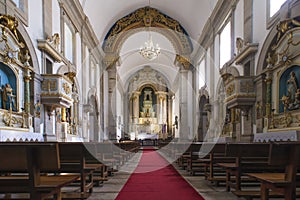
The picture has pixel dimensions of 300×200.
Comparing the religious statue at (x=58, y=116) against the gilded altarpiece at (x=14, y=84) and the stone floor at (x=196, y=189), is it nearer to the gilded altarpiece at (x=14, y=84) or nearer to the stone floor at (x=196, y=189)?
the gilded altarpiece at (x=14, y=84)

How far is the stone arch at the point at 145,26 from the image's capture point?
1723 cm

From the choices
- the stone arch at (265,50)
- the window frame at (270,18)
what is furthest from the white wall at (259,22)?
the stone arch at (265,50)

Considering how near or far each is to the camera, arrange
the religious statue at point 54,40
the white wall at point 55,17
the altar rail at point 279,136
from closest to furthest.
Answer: the altar rail at point 279,136 < the religious statue at point 54,40 < the white wall at point 55,17

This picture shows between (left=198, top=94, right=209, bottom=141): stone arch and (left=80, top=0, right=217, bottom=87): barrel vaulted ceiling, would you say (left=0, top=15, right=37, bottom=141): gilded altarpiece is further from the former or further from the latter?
(left=198, top=94, right=209, bottom=141): stone arch

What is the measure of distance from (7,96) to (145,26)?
1220 centimetres

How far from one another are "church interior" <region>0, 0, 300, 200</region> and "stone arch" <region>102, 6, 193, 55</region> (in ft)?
0.20

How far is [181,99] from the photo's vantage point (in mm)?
18172

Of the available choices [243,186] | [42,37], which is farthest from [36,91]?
[243,186]

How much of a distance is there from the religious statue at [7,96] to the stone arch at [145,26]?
11.3m

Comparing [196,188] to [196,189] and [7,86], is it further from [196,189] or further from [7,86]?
[7,86]

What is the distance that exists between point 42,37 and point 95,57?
768cm

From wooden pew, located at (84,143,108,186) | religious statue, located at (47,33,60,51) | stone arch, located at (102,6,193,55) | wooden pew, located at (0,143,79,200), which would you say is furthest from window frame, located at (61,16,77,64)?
wooden pew, located at (0,143,79,200)

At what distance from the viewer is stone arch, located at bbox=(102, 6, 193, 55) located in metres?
17.2

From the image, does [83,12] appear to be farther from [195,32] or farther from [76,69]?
[195,32]
